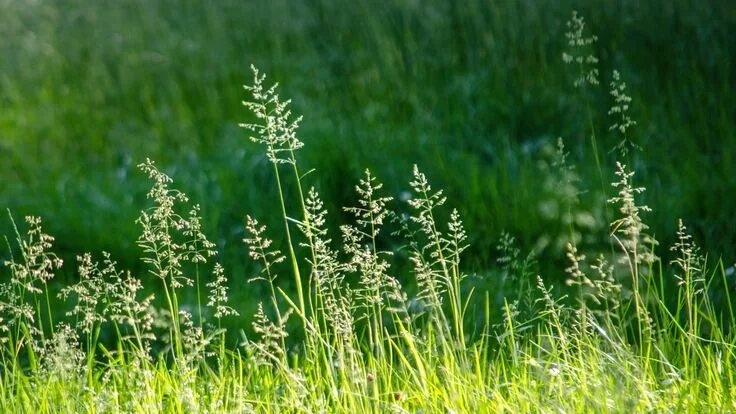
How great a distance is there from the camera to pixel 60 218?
6.09 meters

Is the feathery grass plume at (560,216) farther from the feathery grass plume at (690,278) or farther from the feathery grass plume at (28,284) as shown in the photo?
the feathery grass plume at (28,284)

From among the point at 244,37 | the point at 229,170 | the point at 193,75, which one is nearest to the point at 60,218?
the point at 229,170

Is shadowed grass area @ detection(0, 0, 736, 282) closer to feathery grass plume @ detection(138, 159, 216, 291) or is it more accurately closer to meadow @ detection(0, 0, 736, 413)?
meadow @ detection(0, 0, 736, 413)

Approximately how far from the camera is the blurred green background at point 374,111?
5.74 m

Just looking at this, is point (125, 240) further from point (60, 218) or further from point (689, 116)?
point (689, 116)

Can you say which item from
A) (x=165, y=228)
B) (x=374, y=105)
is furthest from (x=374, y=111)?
(x=165, y=228)

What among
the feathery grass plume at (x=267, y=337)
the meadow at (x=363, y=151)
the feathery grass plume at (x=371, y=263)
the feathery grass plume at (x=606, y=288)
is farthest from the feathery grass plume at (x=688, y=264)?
the feathery grass plume at (x=267, y=337)

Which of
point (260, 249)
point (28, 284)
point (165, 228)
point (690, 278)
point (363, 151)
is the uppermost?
point (363, 151)

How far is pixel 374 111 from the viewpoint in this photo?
695 centimetres

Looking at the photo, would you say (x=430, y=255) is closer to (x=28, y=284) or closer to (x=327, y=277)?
(x=327, y=277)

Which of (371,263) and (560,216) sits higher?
(560,216)

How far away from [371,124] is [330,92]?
0.64m

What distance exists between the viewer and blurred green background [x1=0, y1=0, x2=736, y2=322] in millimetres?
5742

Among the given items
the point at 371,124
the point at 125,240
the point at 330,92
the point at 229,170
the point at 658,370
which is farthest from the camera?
the point at 330,92
